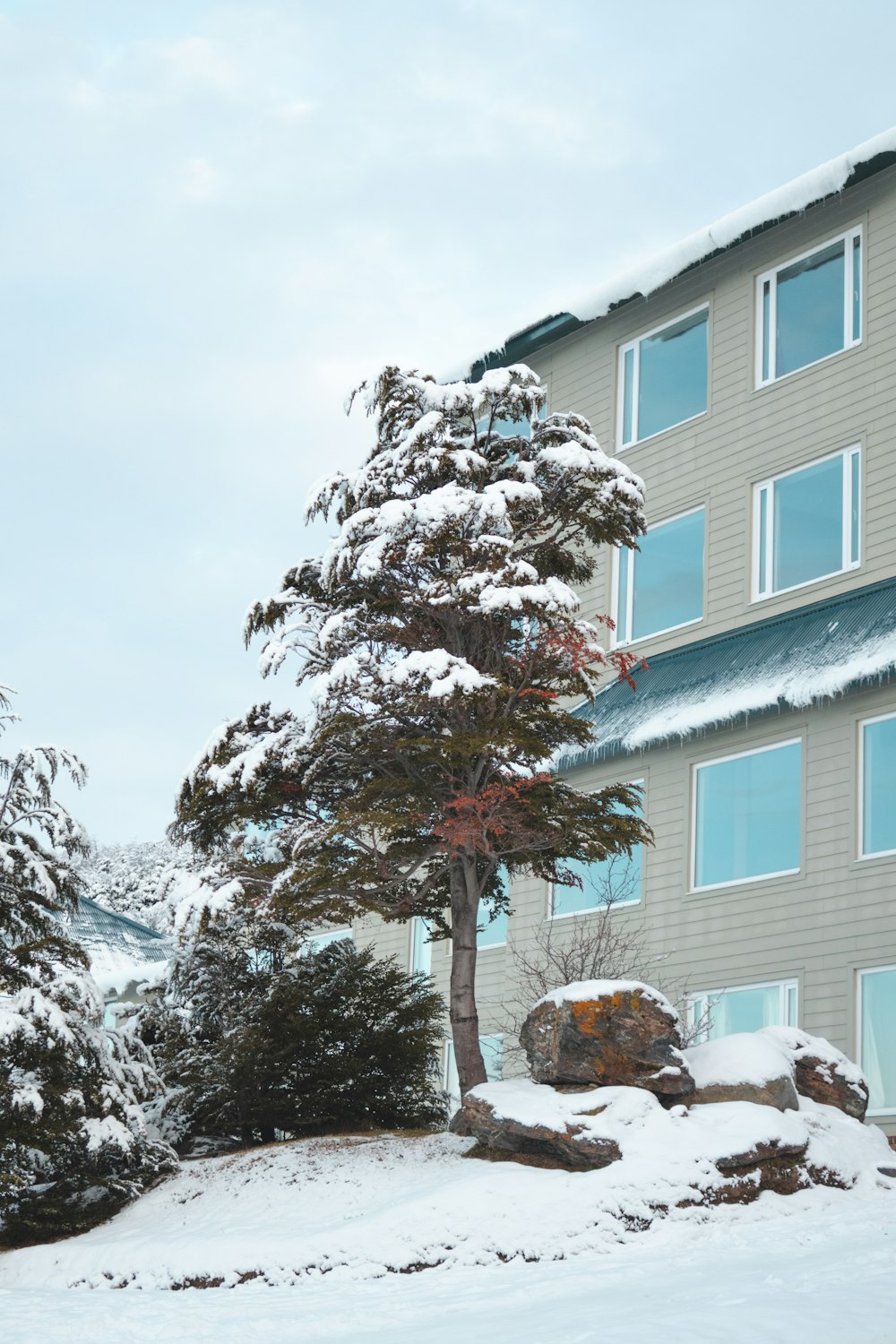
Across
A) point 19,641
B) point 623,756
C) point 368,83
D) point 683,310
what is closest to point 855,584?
point 623,756

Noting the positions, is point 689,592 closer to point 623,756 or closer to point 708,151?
point 623,756

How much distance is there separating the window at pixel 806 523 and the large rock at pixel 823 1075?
6.52 metres

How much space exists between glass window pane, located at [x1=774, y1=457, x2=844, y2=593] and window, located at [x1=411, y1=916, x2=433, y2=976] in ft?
25.2

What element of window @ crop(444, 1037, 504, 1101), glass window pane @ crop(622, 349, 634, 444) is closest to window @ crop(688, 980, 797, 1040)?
window @ crop(444, 1037, 504, 1101)

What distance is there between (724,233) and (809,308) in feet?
4.94

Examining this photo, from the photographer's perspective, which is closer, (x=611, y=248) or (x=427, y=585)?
(x=427, y=585)

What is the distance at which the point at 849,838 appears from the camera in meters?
17.0

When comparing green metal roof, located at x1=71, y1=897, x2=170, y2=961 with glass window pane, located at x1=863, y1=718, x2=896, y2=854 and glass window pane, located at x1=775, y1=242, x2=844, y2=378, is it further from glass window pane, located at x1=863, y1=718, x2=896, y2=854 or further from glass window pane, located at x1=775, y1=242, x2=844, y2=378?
glass window pane, located at x1=775, y1=242, x2=844, y2=378

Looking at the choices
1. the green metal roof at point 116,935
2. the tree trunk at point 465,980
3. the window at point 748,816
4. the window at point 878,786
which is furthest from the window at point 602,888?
the green metal roof at point 116,935

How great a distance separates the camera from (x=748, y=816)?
60.1ft

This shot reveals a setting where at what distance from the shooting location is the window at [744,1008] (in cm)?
1725

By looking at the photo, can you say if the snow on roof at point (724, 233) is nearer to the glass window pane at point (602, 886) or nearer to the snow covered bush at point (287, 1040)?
the glass window pane at point (602, 886)

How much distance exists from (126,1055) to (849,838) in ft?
26.0

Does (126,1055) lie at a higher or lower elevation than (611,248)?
lower
